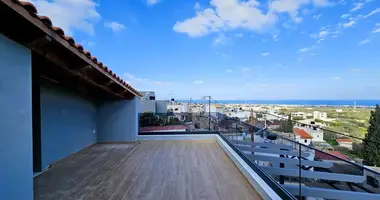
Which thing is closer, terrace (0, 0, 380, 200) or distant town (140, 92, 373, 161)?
terrace (0, 0, 380, 200)

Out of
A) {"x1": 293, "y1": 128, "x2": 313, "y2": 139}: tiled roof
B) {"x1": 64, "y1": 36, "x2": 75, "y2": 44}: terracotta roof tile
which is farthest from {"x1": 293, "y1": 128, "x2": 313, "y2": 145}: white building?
{"x1": 64, "y1": 36, "x2": 75, "y2": 44}: terracotta roof tile

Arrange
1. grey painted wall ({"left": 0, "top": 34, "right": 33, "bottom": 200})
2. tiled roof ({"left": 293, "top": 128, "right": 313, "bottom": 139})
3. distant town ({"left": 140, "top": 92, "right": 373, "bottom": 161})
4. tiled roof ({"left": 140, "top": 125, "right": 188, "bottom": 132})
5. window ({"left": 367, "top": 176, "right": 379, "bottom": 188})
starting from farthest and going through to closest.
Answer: tiled roof ({"left": 140, "top": 125, "right": 188, "bottom": 132}) → tiled roof ({"left": 293, "top": 128, "right": 313, "bottom": 139}) → distant town ({"left": 140, "top": 92, "right": 373, "bottom": 161}) → window ({"left": 367, "top": 176, "right": 379, "bottom": 188}) → grey painted wall ({"left": 0, "top": 34, "right": 33, "bottom": 200})

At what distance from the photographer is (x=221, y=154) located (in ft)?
17.5

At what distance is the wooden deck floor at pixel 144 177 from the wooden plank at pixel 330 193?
1.08 m

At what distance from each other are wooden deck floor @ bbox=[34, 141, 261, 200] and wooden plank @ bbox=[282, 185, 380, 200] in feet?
3.54

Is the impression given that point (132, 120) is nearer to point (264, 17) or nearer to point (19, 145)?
point (19, 145)

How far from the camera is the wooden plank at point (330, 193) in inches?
145

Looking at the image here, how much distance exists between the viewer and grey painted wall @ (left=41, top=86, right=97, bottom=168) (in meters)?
4.27

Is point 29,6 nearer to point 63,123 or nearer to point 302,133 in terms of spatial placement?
point 63,123

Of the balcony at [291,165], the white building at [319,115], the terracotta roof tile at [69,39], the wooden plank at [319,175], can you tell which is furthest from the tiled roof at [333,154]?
the terracotta roof tile at [69,39]

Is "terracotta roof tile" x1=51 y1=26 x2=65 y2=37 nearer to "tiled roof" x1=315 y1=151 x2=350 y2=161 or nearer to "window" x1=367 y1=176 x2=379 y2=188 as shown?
"tiled roof" x1=315 y1=151 x2=350 y2=161

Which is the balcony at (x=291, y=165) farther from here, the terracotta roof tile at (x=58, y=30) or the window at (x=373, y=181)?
the terracotta roof tile at (x=58, y=30)

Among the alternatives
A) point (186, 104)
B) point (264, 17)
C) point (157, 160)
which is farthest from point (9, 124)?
point (264, 17)

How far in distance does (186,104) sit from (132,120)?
2617mm
